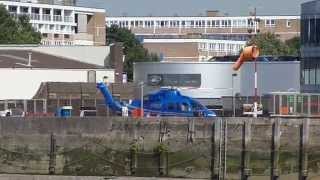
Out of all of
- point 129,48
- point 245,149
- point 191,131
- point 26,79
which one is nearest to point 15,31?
point 129,48

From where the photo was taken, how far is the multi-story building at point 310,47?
3172 inches

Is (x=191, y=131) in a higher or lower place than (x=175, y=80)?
lower

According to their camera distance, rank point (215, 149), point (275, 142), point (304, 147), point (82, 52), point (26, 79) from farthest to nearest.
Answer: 1. point (82, 52)
2. point (26, 79)
3. point (215, 149)
4. point (275, 142)
5. point (304, 147)

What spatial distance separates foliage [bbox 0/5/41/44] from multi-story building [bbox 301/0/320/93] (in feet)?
142

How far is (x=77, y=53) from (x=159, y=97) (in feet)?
107

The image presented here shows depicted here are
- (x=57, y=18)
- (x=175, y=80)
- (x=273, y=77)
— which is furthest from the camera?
(x=57, y=18)

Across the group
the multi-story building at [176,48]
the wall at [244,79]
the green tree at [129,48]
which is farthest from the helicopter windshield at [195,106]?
the multi-story building at [176,48]

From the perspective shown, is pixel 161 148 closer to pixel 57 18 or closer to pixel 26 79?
pixel 26 79

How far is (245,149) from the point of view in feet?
151

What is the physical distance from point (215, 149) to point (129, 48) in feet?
363

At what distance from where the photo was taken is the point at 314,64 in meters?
80.9

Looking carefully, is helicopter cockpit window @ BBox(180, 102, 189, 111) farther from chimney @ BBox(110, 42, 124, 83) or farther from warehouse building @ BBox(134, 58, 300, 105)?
chimney @ BBox(110, 42, 124, 83)

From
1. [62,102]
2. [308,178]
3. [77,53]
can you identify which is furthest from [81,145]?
[77,53]

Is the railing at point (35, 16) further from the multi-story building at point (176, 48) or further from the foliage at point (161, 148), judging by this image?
the foliage at point (161, 148)
